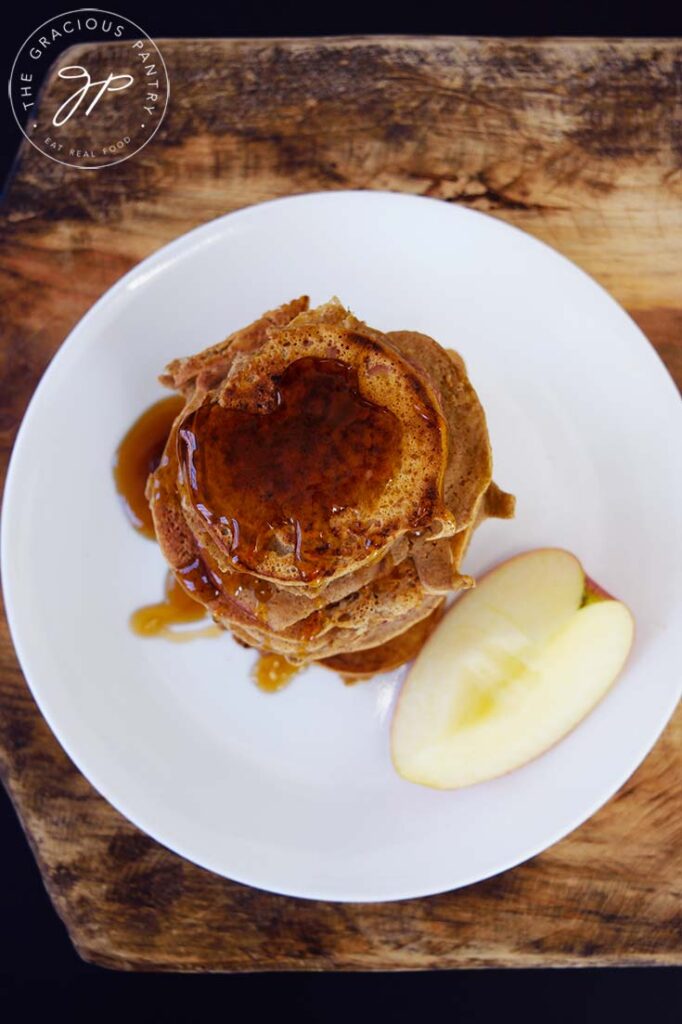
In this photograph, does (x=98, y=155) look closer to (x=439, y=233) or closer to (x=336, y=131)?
(x=336, y=131)

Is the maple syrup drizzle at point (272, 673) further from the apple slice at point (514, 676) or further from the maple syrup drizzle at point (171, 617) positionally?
the apple slice at point (514, 676)

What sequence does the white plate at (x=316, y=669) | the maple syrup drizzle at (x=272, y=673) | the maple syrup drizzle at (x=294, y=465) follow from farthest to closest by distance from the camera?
1. the maple syrup drizzle at (x=272, y=673)
2. the white plate at (x=316, y=669)
3. the maple syrup drizzle at (x=294, y=465)

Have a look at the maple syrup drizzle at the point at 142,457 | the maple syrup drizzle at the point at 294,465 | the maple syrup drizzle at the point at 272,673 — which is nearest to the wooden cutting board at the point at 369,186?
the maple syrup drizzle at the point at 142,457

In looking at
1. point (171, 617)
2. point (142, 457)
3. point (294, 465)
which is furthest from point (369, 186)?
point (171, 617)

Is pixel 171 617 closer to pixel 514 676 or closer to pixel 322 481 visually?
pixel 322 481

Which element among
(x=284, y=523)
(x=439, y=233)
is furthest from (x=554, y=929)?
(x=439, y=233)

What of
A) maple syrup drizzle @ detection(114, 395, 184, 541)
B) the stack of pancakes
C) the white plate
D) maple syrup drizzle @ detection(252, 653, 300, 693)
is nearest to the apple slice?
the white plate

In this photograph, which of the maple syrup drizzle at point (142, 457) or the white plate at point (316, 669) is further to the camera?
the maple syrup drizzle at point (142, 457)
